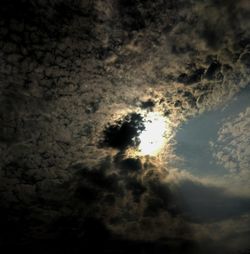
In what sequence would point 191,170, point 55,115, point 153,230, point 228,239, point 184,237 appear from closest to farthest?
point 55,115 → point 191,170 → point 153,230 → point 184,237 → point 228,239

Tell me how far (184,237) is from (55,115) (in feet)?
→ 12.6

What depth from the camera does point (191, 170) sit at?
328 centimetres

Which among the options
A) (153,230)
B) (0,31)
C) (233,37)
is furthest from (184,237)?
(0,31)

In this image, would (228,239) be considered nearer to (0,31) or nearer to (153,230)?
(153,230)

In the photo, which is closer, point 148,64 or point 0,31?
point 0,31

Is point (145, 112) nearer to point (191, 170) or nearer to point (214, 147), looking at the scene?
point (214, 147)

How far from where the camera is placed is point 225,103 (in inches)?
94.8

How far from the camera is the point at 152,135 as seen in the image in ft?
8.82

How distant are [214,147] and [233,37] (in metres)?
1.41

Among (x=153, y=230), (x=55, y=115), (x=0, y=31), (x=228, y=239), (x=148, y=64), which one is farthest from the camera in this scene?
(x=228, y=239)

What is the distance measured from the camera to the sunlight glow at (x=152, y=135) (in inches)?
98.0

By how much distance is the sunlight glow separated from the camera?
2.49m

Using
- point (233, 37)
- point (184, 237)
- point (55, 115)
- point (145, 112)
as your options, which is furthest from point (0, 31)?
point (184, 237)

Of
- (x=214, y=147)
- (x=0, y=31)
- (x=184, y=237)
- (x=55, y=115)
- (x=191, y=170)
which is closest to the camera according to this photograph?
(x=0, y=31)
